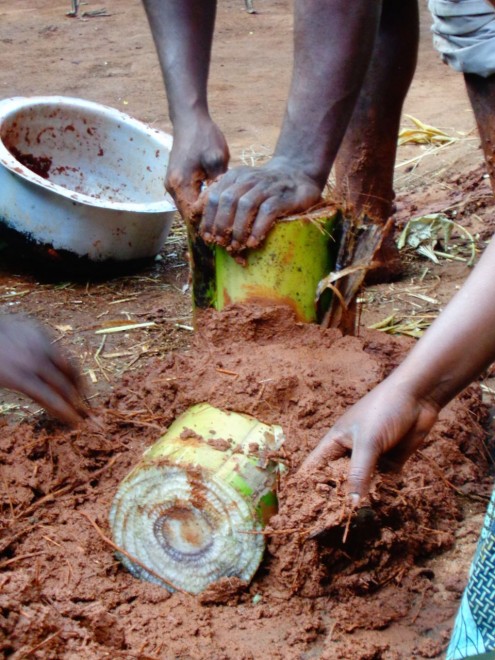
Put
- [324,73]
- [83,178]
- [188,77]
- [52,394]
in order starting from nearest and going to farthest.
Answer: [52,394]
[324,73]
[188,77]
[83,178]

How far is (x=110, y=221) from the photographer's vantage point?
4.00 meters

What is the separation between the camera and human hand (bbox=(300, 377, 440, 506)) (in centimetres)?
172

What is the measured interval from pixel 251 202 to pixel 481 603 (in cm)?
125

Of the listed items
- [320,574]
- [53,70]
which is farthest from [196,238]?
[53,70]

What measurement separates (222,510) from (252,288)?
719 mm

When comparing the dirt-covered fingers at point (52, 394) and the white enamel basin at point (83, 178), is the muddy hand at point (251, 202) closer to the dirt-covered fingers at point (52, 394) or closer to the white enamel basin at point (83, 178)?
the dirt-covered fingers at point (52, 394)

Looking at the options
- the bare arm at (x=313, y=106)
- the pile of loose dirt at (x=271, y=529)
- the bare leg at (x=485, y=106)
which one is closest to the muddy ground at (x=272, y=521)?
the pile of loose dirt at (x=271, y=529)

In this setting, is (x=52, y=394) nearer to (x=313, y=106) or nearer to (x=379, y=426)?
(x=379, y=426)

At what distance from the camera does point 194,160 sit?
2.89m

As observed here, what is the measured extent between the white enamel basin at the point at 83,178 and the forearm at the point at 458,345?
249 cm

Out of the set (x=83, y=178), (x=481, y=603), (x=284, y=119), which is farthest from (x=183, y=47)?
(x=481, y=603)

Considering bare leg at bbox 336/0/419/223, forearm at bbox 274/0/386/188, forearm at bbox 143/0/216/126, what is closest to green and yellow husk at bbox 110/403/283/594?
forearm at bbox 274/0/386/188

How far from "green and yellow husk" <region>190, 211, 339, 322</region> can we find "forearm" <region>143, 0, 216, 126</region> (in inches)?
27.7

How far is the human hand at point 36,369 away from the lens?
205 centimetres
